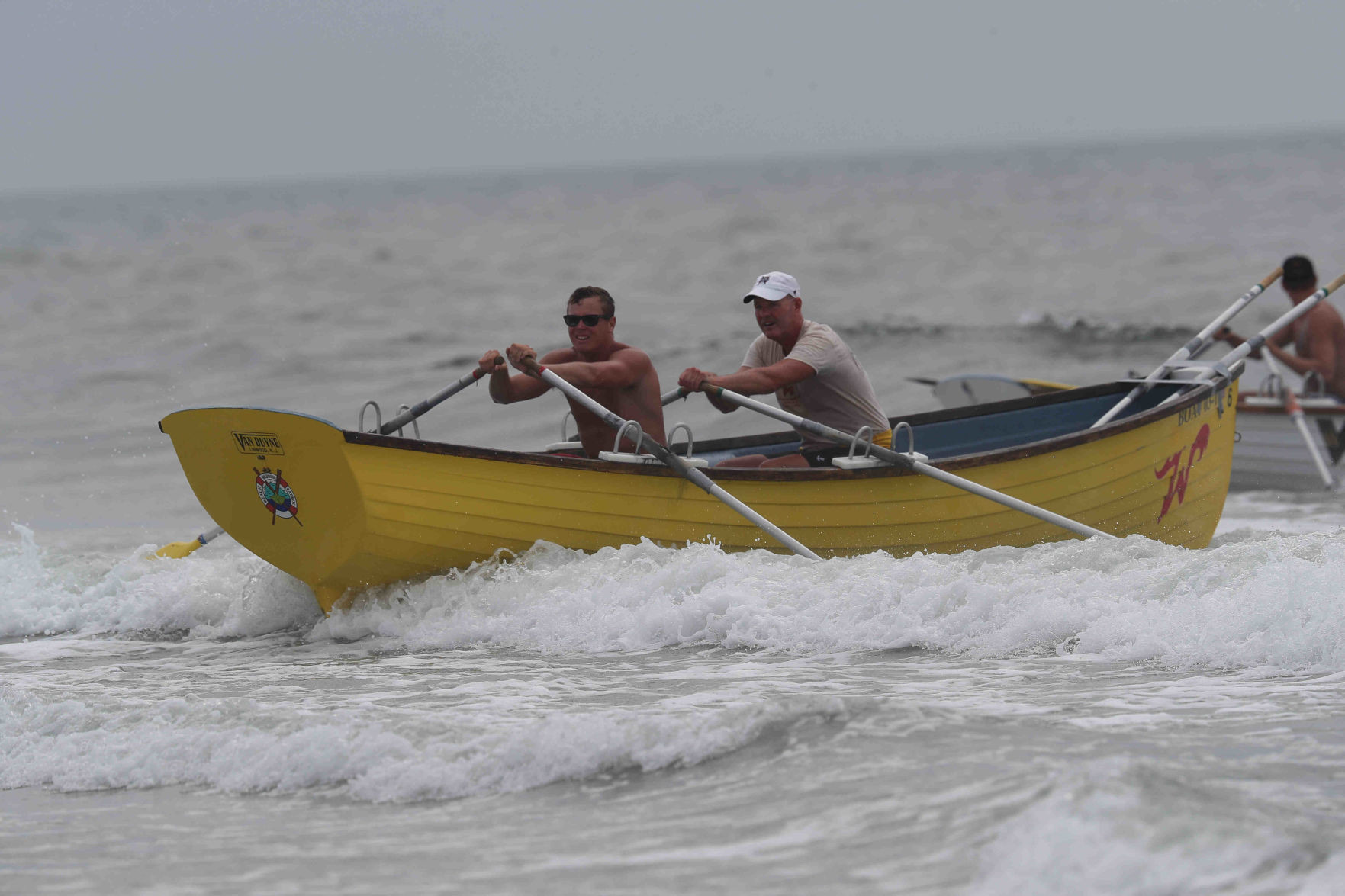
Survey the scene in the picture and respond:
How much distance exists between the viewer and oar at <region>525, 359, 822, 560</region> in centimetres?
623

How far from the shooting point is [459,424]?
15094mm

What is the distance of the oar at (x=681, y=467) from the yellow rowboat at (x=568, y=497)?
115 millimetres

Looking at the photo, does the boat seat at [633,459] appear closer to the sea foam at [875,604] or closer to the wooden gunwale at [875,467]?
the wooden gunwale at [875,467]

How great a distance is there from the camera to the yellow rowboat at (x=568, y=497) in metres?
5.82

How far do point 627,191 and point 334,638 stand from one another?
77228 mm

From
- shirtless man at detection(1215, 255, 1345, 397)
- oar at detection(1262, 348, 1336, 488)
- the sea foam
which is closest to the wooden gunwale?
the sea foam

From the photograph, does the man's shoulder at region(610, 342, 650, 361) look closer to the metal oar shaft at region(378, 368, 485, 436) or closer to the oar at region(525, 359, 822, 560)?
the oar at region(525, 359, 822, 560)

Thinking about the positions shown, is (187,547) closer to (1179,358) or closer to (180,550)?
(180,550)

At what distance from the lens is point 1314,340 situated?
11.3 metres

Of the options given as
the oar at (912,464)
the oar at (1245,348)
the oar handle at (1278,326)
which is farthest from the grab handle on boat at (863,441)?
the oar handle at (1278,326)

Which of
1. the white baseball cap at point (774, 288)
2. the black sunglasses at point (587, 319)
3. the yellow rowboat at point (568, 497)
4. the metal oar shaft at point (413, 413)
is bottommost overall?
the yellow rowboat at point (568, 497)

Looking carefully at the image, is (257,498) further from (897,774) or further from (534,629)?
(897,774)

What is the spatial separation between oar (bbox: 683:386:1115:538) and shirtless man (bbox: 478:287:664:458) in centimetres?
38

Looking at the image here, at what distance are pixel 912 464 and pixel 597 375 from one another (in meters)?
1.61
